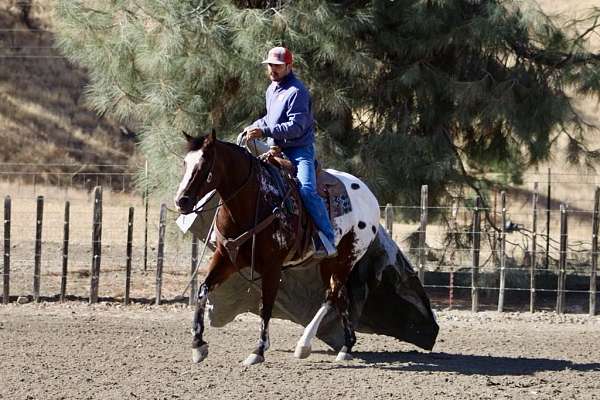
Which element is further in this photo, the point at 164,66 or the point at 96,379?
the point at 164,66

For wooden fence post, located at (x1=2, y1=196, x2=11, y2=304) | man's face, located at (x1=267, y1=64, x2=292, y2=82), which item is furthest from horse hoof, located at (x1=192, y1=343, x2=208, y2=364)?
wooden fence post, located at (x1=2, y1=196, x2=11, y2=304)

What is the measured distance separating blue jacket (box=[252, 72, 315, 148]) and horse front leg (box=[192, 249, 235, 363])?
109 centimetres

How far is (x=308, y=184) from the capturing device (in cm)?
911

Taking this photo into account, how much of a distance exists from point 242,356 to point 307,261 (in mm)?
1002

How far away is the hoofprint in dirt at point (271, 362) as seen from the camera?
7738 millimetres

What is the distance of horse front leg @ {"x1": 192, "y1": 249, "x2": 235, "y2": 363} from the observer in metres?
8.60

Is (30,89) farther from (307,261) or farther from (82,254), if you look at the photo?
(307,261)

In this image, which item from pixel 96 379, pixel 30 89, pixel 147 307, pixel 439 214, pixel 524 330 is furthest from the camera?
pixel 30 89

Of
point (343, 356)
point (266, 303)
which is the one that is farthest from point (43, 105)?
point (266, 303)

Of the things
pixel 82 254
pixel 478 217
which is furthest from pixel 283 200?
pixel 82 254

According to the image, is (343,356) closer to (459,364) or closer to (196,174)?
(459,364)

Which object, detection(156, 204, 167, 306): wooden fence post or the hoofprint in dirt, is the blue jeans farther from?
detection(156, 204, 167, 306): wooden fence post

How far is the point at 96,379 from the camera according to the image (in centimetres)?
794

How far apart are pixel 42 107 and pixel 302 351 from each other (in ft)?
78.6
